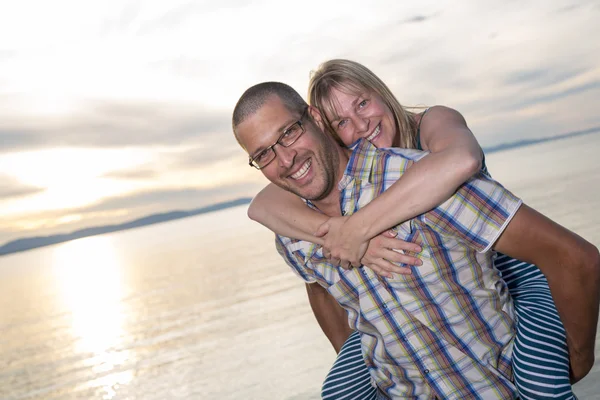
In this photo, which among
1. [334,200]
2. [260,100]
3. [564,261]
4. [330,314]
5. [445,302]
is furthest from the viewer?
[330,314]

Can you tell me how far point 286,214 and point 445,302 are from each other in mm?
945

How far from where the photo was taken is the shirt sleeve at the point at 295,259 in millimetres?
2654

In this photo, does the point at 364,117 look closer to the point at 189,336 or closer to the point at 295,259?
the point at 295,259

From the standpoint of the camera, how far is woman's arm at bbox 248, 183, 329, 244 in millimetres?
2543

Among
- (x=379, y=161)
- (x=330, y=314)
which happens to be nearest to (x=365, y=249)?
(x=379, y=161)

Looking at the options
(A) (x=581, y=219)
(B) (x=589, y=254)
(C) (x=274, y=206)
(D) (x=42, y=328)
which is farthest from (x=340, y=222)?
(D) (x=42, y=328)

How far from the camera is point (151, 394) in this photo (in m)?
6.05

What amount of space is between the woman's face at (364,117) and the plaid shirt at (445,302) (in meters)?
1.13

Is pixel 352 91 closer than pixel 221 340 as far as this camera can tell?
Yes

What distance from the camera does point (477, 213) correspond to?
1.97 meters

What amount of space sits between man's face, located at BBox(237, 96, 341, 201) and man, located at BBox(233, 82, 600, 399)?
1 centimetres

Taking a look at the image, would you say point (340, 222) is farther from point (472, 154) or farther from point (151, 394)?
point (151, 394)

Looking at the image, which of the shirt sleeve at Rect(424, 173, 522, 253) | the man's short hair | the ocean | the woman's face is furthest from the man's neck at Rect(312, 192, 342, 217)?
the ocean

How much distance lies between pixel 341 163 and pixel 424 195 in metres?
0.77
